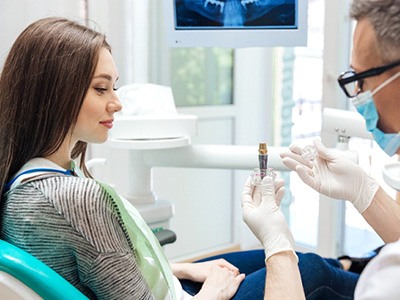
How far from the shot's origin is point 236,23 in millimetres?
2082

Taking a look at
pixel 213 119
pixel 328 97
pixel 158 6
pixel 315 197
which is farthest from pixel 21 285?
pixel 315 197

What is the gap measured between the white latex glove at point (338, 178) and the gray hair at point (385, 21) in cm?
50

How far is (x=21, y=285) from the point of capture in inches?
43.7

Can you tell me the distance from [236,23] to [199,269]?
2.89ft

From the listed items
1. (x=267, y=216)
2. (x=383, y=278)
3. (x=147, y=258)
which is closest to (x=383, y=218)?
(x=267, y=216)

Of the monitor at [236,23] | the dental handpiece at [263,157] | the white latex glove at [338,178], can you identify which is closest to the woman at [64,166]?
the dental handpiece at [263,157]

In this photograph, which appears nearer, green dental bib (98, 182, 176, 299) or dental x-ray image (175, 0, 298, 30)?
green dental bib (98, 182, 176, 299)

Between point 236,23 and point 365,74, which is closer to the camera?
point 365,74

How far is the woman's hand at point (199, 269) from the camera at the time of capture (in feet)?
5.35

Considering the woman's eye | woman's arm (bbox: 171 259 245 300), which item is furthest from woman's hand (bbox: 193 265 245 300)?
the woman's eye

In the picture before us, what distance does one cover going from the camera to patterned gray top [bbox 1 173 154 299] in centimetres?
116

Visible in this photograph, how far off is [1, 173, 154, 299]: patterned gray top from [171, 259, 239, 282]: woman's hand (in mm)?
427

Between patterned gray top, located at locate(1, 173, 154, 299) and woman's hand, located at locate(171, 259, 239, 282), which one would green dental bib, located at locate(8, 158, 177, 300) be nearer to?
patterned gray top, located at locate(1, 173, 154, 299)

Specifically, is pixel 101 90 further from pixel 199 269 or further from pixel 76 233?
pixel 199 269
